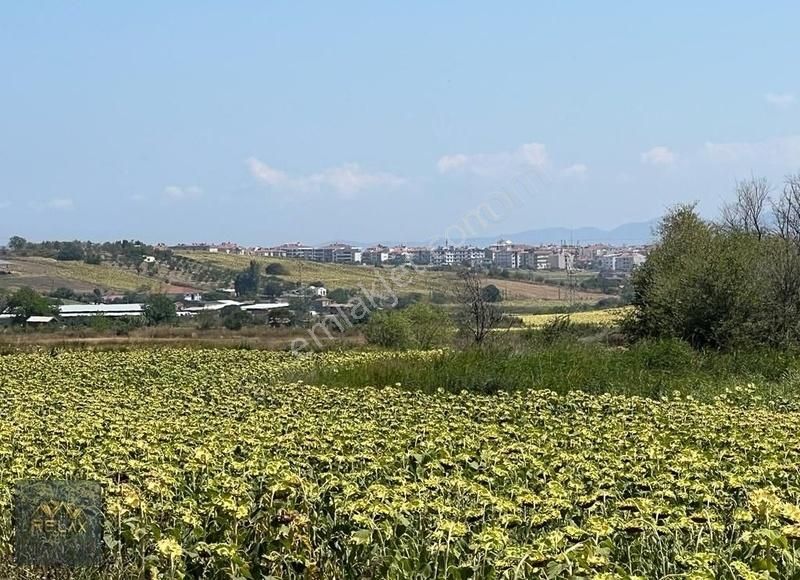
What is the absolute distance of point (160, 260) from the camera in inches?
4601

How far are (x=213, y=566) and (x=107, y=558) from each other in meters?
0.98

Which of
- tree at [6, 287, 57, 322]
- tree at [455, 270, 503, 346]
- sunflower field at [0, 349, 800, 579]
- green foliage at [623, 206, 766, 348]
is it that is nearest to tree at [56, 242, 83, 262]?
tree at [6, 287, 57, 322]

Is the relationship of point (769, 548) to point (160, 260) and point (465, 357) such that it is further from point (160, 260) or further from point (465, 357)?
point (160, 260)

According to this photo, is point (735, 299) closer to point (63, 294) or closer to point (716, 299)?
point (716, 299)

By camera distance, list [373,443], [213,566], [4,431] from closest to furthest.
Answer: [213,566] → [373,443] → [4,431]

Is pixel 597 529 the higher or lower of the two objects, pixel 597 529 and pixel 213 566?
the higher

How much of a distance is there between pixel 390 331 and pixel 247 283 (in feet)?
206

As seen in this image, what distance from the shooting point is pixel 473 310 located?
40219mm

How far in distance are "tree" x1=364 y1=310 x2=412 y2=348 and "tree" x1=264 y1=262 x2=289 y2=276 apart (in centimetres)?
6792

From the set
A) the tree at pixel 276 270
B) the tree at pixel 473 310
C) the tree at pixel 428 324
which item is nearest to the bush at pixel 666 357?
the tree at pixel 473 310

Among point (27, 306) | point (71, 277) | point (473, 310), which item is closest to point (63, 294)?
point (71, 277)

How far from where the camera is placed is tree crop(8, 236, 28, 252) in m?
122

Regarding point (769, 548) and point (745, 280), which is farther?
point (745, 280)

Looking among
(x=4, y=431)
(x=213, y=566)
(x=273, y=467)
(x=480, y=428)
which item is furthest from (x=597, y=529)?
(x=4, y=431)
